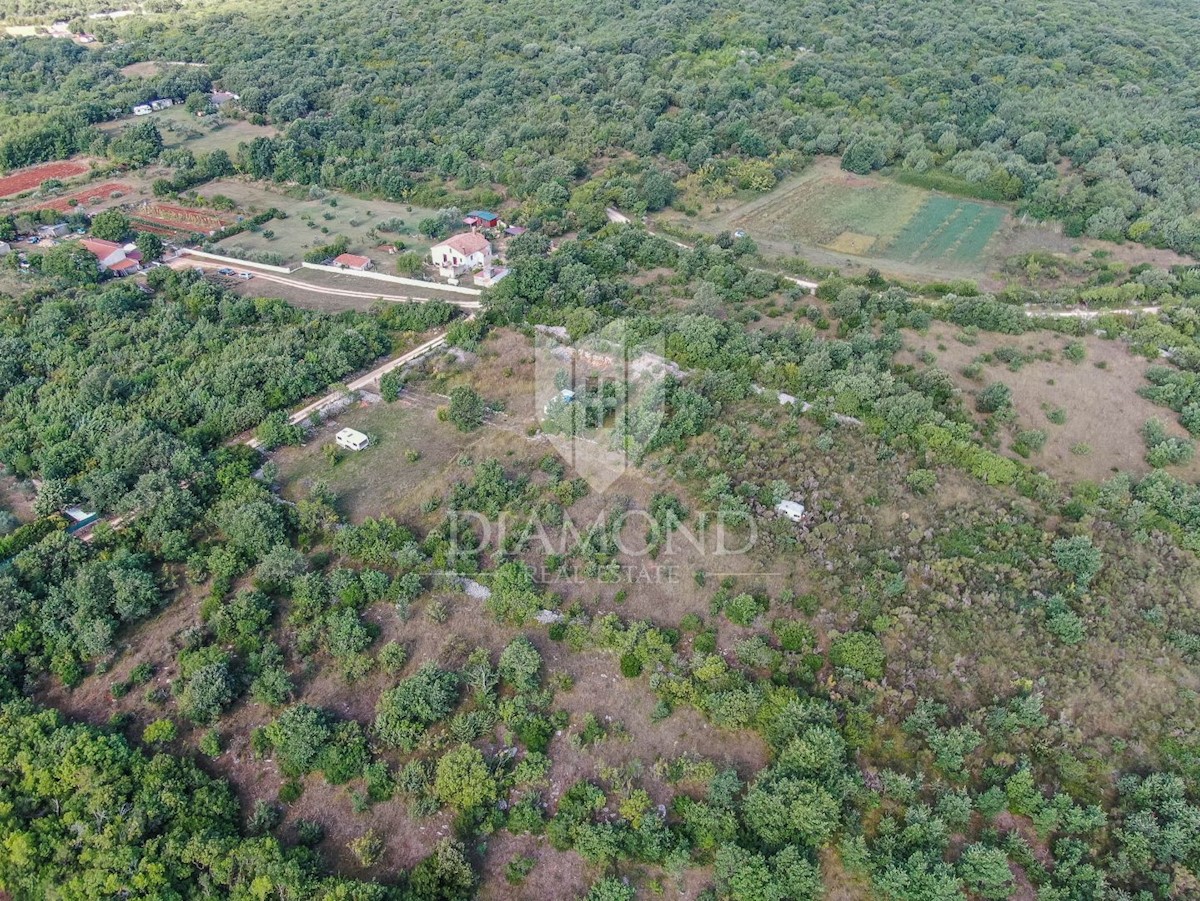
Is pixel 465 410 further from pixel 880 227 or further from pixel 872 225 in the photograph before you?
pixel 880 227

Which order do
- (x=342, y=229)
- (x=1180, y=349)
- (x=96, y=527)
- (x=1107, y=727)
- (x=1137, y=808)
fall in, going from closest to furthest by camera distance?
1. (x=1137, y=808)
2. (x=1107, y=727)
3. (x=96, y=527)
4. (x=1180, y=349)
5. (x=342, y=229)

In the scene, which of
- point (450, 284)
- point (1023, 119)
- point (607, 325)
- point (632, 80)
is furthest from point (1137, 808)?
point (632, 80)

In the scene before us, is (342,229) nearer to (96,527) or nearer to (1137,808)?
(96,527)

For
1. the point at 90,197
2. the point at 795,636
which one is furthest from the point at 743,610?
the point at 90,197

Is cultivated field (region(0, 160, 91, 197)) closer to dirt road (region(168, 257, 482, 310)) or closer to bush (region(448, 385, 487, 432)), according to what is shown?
dirt road (region(168, 257, 482, 310))

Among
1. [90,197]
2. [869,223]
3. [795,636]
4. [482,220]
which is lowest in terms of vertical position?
[795,636]
